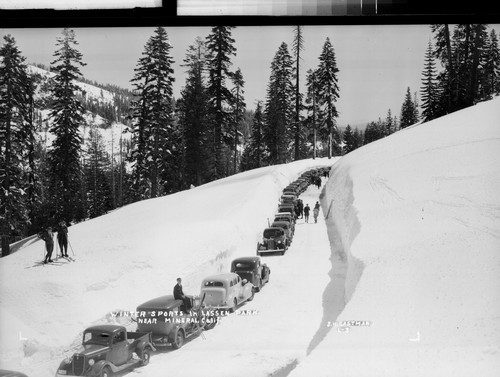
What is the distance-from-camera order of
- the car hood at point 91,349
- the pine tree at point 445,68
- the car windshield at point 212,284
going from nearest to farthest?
the car hood at point 91,349 → the pine tree at point 445,68 → the car windshield at point 212,284

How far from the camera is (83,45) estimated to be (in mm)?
9109

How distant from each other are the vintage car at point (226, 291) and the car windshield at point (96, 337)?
208 cm

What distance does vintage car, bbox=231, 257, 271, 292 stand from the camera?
11.2 meters

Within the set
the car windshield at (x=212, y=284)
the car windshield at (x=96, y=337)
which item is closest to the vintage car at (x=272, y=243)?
the car windshield at (x=212, y=284)

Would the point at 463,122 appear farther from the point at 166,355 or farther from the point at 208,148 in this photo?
the point at 166,355

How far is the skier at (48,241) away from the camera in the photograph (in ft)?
30.6

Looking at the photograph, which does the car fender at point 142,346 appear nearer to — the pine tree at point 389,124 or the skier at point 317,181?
the pine tree at point 389,124

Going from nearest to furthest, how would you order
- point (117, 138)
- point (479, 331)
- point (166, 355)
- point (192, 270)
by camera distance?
1. point (479, 331)
2. point (166, 355)
3. point (192, 270)
4. point (117, 138)

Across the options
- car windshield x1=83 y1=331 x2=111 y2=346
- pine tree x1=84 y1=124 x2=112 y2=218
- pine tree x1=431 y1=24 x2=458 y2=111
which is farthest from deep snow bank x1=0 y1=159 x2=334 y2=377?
pine tree x1=431 y1=24 x2=458 y2=111

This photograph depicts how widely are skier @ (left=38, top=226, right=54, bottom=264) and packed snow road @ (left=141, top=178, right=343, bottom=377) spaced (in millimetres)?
2834

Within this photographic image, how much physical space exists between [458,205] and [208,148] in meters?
5.96

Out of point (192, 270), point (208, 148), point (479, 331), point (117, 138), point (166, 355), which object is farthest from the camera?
point (208, 148)

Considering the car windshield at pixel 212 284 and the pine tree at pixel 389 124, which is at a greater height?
the pine tree at pixel 389 124

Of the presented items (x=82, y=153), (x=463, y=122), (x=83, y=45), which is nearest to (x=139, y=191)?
(x=82, y=153)
